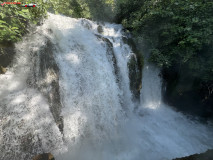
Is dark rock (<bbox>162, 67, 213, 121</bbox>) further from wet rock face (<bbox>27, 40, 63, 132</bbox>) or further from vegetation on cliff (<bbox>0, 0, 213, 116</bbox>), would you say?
wet rock face (<bbox>27, 40, 63, 132</bbox>)

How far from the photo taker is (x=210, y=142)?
5.43 metres

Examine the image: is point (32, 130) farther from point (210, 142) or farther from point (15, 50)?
point (210, 142)

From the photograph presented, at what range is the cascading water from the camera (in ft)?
→ 12.0

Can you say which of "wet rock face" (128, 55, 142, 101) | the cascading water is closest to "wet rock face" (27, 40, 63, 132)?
the cascading water

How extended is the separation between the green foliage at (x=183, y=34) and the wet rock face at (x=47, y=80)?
5019mm

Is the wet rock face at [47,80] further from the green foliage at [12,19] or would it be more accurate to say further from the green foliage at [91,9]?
the green foliage at [91,9]

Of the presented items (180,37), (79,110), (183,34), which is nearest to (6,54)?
(79,110)

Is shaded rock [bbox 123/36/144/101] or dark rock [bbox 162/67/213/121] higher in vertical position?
shaded rock [bbox 123/36/144/101]

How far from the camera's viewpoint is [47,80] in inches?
162

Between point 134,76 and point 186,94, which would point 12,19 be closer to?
point 134,76

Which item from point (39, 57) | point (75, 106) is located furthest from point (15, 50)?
point (75, 106)

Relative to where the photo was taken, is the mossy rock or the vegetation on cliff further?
the vegetation on cliff

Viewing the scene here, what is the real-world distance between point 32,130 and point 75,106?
1.47m

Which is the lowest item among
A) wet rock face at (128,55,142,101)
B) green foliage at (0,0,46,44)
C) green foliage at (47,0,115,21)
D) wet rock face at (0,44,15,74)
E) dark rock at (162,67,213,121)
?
dark rock at (162,67,213,121)
